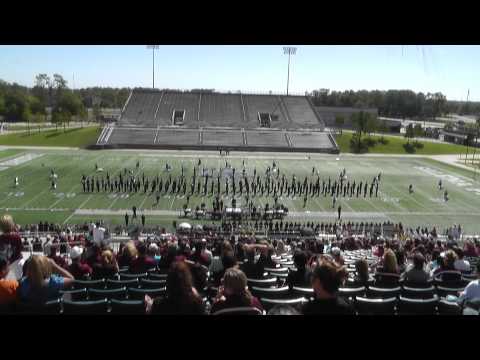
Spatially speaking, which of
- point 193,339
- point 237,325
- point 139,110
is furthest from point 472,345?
point 139,110

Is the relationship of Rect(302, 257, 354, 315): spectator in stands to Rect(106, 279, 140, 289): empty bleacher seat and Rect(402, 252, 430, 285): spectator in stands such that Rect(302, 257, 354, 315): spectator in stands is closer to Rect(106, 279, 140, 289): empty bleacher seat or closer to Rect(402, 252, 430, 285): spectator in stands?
Rect(106, 279, 140, 289): empty bleacher seat

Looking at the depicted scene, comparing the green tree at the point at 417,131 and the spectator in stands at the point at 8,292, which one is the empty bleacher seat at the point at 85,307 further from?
the green tree at the point at 417,131

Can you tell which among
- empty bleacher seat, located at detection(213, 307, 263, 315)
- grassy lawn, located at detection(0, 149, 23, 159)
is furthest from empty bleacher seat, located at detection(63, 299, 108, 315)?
grassy lawn, located at detection(0, 149, 23, 159)

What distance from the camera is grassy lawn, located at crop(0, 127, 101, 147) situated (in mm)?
51438

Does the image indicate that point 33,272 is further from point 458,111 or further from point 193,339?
point 458,111

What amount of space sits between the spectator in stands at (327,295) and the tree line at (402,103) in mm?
85532

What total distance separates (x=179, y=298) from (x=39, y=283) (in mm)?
1263

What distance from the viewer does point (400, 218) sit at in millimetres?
24938

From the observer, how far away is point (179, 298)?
3346mm

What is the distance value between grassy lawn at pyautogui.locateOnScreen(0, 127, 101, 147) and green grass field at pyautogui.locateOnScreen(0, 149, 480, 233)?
6.38 m

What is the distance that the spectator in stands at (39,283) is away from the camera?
372cm

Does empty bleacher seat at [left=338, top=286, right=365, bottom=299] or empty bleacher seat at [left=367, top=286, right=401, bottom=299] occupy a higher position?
empty bleacher seat at [left=367, top=286, right=401, bottom=299]

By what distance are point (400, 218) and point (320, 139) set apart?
31.8 metres
